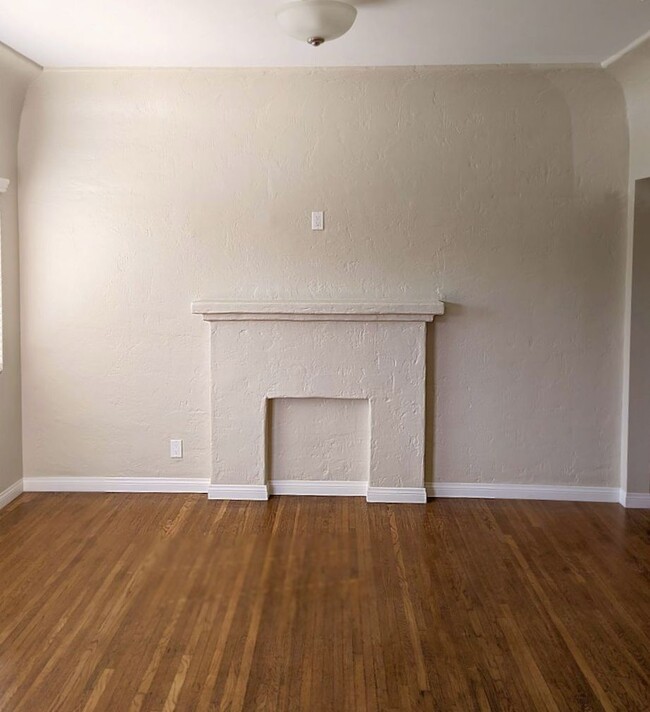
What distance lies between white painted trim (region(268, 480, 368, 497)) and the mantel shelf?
3.18 ft

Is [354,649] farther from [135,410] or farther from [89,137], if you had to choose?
[89,137]

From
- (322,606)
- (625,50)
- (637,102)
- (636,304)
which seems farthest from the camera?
(636,304)

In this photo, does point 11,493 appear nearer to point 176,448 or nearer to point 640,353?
point 176,448

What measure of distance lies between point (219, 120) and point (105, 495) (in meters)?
2.27

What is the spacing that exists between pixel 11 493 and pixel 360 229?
8.21ft

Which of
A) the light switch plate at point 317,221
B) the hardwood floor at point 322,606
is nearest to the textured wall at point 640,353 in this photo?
the hardwood floor at point 322,606

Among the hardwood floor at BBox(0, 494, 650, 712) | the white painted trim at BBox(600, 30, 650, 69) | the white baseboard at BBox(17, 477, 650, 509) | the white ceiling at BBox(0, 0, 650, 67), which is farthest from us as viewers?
the white baseboard at BBox(17, 477, 650, 509)

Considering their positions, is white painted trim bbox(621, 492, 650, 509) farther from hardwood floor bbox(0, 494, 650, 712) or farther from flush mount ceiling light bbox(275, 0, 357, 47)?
flush mount ceiling light bbox(275, 0, 357, 47)

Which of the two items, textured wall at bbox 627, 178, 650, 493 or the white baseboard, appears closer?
textured wall at bbox 627, 178, 650, 493

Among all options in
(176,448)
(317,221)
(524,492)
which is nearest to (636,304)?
(524,492)

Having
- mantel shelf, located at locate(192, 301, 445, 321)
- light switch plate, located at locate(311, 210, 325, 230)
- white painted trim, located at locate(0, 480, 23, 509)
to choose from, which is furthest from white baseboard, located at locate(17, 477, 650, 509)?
light switch plate, located at locate(311, 210, 325, 230)

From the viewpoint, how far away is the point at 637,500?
4.15 m

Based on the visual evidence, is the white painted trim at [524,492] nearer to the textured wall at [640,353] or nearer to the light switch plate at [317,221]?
the textured wall at [640,353]

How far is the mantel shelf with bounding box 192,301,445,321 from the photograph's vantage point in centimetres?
410
